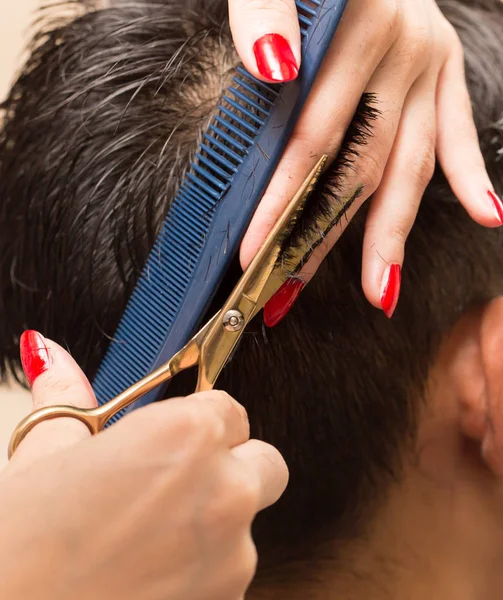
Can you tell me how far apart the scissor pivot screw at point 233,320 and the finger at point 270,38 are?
0.52 feet

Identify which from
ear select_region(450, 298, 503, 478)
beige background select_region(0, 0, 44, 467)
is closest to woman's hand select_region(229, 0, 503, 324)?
ear select_region(450, 298, 503, 478)

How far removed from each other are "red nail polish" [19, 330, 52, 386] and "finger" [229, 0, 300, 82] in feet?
0.79

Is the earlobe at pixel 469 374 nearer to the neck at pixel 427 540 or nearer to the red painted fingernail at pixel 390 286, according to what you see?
the neck at pixel 427 540

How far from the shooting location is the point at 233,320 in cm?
46

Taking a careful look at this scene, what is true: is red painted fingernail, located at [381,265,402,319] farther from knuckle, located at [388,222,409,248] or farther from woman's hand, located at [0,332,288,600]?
woman's hand, located at [0,332,288,600]

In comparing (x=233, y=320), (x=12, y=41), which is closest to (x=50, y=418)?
(x=233, y=320)

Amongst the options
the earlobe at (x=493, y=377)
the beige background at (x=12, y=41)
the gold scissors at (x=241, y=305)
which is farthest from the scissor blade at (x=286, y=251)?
the beige background at (x=12, y=41)

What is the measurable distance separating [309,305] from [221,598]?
0.81ft

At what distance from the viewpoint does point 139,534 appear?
1.07 ft

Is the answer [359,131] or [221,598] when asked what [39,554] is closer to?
[221,598]

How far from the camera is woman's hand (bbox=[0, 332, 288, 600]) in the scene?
31 cm

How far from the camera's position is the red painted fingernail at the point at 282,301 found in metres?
0.48

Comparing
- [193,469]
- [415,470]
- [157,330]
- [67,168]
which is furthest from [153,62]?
[415,470]

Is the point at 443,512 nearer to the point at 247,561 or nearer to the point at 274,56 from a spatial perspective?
the point at 247,561
